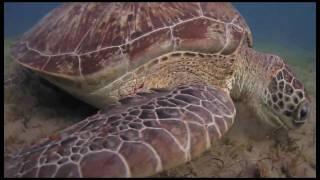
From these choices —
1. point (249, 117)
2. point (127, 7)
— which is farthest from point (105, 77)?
point (249, 117)

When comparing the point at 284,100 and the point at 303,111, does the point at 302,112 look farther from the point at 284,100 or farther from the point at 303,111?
the point at 284,100

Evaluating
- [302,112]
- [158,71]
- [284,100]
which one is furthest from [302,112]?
[158,71]

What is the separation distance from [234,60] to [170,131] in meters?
1.34

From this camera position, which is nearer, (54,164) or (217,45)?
(54,164)

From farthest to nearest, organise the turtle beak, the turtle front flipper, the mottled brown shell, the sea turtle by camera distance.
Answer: the turtle beak → the mottled brown shell → the sea turtle → the turtle front flipper

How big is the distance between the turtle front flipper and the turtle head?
783mm

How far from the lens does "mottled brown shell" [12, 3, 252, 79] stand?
250cm

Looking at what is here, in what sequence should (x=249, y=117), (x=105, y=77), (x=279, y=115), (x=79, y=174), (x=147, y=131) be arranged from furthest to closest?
(x=249, y=117), (x=279, y=115), (x=105, y=77), (x=147, y=131), (x=79, y=174)

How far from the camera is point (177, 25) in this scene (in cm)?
260

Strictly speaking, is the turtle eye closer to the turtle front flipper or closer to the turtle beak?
the turtle beak

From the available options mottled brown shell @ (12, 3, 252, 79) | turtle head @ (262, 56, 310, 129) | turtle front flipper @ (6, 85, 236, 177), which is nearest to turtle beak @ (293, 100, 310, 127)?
turtle head @ (262, 56, 310, 129)

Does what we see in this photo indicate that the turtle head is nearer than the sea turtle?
No

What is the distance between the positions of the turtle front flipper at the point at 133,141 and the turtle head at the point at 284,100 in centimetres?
78

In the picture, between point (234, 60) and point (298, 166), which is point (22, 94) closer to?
point (234, 60)
